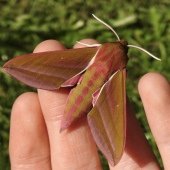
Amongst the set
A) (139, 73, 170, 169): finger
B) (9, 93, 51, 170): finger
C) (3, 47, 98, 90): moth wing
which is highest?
(3, 47, 98, 90): moth wing

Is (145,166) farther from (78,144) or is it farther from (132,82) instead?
(132,82)

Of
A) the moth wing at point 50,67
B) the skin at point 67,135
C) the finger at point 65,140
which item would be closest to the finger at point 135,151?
the skin at point 67,135

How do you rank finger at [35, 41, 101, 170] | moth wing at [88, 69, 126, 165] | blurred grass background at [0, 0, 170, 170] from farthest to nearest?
blurred grass background at [0, 0, 170, 170], finger at [35, 41, 101, 170], moth wing at [88, 69, 126, 165]

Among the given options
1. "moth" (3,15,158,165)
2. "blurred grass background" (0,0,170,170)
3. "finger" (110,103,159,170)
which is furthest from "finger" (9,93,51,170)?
"blurred grass background" (0,0,170,170)

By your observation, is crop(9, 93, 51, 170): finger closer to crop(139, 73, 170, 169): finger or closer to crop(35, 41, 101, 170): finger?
crop(35, 41, 101, 170): finger

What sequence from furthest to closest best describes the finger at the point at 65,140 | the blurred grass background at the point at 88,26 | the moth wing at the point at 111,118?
the blurred grass background at the point at 88,26 < the finger at the point at 65,140 < the moth wing at the point at 111,118

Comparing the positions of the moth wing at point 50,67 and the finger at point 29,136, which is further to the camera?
the finger at point 29,136

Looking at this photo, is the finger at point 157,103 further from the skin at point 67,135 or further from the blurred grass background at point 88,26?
the blurred grass background at point 88,26

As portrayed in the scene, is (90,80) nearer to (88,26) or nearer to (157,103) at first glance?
(157,103)
